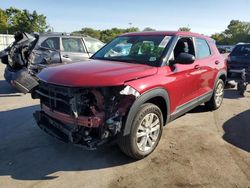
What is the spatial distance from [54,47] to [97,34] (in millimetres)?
55707

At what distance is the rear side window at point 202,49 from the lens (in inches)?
215

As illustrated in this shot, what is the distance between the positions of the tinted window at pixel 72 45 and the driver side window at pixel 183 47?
479cm

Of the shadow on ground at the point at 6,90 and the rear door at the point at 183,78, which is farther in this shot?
the shadow on ground at the point at 6,90

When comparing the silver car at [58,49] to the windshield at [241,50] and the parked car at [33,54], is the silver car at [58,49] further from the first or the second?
the windshield at [241,50]

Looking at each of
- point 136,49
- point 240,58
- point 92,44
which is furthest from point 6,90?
point 240,58

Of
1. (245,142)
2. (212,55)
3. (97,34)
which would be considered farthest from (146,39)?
(97,34)

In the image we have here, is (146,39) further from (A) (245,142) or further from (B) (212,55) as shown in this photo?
(A) (245,142)

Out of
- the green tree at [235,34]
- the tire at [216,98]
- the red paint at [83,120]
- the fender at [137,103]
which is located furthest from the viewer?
the green tree at [235,34]

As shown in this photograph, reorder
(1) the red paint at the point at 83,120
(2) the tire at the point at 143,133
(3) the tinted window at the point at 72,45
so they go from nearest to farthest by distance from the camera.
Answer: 1. (1) the red paint at the point at 83,120
2. (2) the tire at the point at 143,133
3. (3) the tinted window at the point at 72,45

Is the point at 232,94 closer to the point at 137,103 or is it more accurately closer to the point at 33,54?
the point at 137,103

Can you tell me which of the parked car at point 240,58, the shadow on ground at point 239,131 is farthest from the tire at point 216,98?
the parked car at point 240,58

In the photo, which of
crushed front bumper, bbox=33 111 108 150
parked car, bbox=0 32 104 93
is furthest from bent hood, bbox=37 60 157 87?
parked car, bbox=0 32 104 93

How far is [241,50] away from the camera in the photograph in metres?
10.7

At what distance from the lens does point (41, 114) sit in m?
4.29
